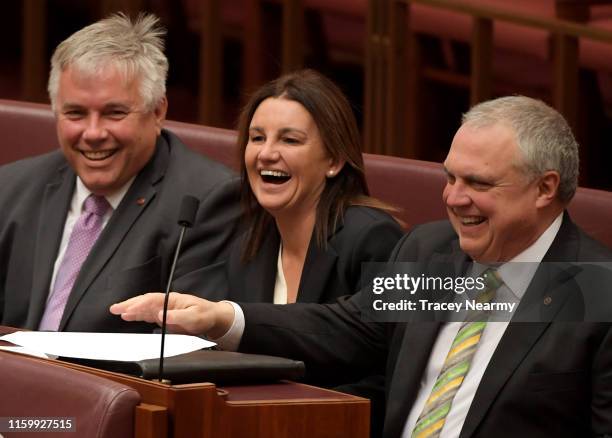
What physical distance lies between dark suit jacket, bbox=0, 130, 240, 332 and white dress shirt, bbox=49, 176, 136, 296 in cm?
1

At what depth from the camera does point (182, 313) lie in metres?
1.64

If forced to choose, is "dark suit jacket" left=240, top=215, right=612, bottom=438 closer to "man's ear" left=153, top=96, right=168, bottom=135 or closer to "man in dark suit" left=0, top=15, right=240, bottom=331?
"man in dark suit" left=0, top=15, right=240, bottom=331

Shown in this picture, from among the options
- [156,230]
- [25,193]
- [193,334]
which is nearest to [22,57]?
[25,193]

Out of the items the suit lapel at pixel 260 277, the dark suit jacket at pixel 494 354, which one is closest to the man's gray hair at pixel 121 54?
the suit lapel at pixel 260 277

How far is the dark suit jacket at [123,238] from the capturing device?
2209 millimetres

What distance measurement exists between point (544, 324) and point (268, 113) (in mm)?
651

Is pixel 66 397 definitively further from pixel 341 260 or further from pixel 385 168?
pixel 385 168

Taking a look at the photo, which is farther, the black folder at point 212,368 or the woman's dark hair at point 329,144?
the woman's dark hair at point 329,144

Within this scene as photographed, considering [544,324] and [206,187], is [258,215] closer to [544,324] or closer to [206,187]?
[206,187]

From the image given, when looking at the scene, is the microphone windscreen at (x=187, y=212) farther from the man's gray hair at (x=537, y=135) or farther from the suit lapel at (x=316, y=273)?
the suit lapel at (x=316, y=273)

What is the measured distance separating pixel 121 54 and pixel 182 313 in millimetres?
767

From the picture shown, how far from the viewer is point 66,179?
2.39 meters

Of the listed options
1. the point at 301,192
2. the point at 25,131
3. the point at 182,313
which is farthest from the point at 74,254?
the point at 182,313

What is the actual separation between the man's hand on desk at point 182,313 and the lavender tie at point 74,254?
0.59 metres
